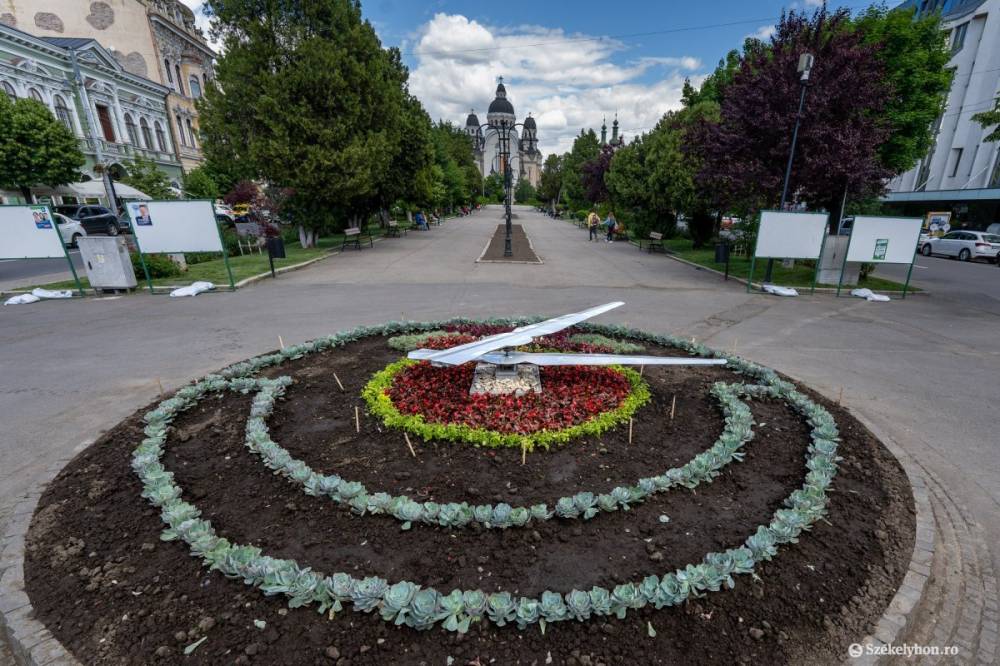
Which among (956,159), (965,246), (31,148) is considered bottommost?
(965,246)

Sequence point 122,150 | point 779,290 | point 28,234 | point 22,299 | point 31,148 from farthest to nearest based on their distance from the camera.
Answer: point 122,150 → point 31,148 → point 779,290 → point 28,234 → point 22,299

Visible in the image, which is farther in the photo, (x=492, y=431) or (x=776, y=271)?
(x=776, y=271)

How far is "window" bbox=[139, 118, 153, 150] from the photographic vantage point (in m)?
40.3

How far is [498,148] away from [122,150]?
81.9 m

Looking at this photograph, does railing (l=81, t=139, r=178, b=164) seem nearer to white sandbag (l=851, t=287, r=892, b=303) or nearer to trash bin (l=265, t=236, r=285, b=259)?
trash bin (l=265, t=236, r=285, b=259)

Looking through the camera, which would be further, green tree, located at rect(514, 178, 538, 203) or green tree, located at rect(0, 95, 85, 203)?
green tree, located at rect(514, 178, 538, 203)

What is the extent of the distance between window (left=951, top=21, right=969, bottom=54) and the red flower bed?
4776 centimetres

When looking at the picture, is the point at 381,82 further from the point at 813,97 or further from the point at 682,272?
the point at 813,97

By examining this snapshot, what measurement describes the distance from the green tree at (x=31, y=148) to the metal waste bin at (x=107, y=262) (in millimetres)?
19760

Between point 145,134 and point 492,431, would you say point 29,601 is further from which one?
point 145,134

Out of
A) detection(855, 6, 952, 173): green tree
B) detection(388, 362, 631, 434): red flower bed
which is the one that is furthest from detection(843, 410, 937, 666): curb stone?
detection(855, 6, 952, 173): green tree

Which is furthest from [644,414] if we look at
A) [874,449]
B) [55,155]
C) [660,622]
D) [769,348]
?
[55,155]

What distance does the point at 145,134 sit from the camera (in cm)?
4078

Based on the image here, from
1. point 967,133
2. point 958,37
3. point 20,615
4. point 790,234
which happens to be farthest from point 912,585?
point 958,37
